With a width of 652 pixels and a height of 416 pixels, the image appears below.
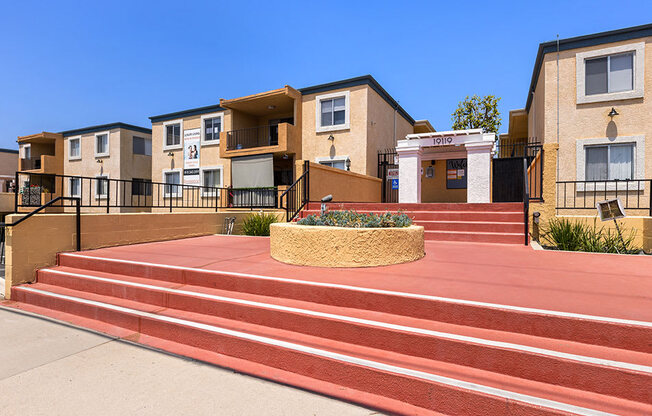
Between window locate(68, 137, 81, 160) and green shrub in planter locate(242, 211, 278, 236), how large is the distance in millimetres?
23934

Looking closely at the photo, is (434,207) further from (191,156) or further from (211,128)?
(191,156)

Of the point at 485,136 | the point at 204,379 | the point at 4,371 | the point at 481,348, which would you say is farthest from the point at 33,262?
the point at 485,136

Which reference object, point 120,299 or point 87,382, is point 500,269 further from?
point 120,299

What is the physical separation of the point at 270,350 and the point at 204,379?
62cm

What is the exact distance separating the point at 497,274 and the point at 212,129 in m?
19.3

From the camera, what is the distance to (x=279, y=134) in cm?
1645

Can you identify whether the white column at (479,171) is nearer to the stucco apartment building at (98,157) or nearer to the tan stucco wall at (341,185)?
the tan stucco wall at (341,185)

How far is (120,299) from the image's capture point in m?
4.66

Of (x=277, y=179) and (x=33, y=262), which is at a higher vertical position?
(x=277, y=179)

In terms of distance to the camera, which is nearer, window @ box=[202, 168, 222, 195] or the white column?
the white column

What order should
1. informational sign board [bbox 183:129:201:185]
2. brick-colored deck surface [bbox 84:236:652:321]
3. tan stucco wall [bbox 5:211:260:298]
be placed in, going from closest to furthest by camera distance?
brick-colored deck surface [bbox 84:236:652:321], tan stucco wall [bbox 5:211:260:298], informational sign board [bbox 183:129:201:185]

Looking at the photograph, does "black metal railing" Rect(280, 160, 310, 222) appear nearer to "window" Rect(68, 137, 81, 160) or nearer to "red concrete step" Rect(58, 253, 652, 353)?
"red concrete step" Rect(58, 253, 652, 353)

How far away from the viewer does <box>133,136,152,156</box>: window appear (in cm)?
2494

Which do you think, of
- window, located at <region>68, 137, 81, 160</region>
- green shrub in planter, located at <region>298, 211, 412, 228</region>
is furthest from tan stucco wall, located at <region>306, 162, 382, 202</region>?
window, located at <region>68, 137, 81, 160</region>
